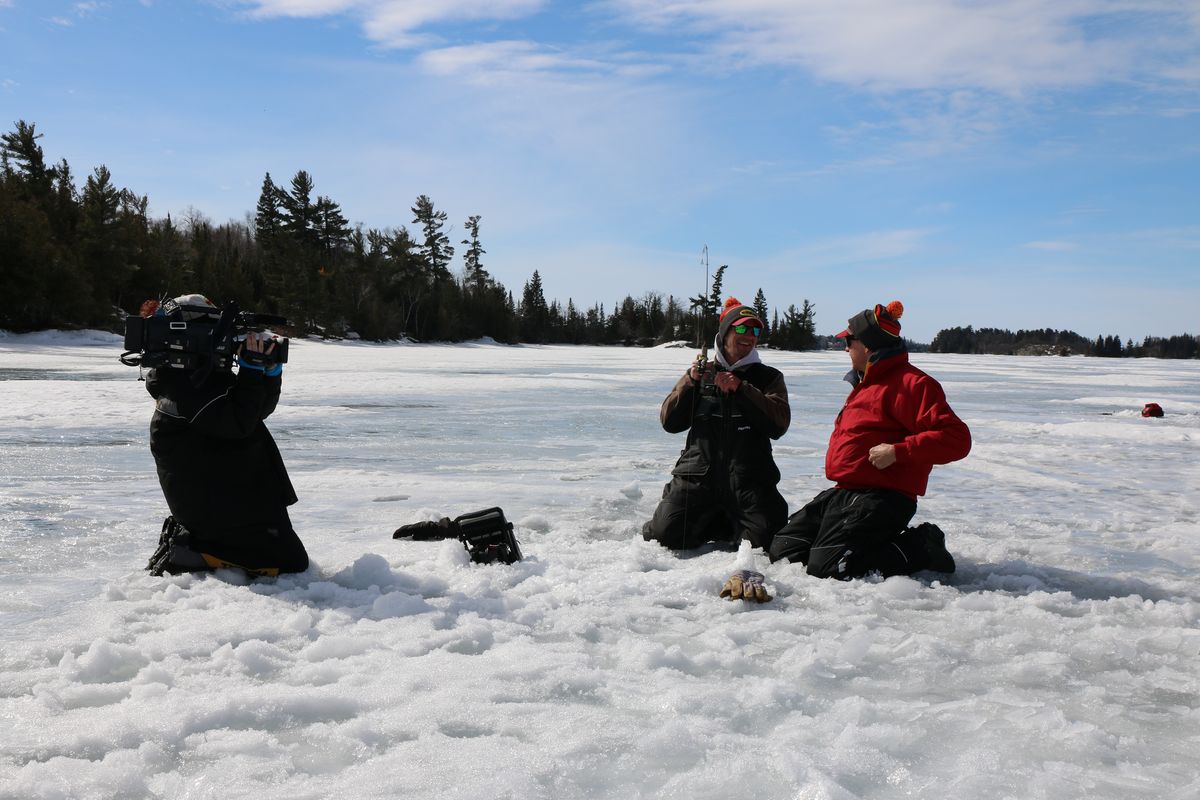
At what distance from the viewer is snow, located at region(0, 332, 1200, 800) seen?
2.21 m

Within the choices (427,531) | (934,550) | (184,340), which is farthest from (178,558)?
(934,550)

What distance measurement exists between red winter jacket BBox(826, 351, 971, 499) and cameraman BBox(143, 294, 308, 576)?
2840 millimetres

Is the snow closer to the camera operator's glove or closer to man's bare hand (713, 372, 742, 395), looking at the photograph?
the camera operator's glove

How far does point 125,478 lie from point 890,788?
6.35 meters

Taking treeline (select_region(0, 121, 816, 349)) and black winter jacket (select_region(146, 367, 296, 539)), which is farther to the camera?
treeline (select_region(0, 121, 816, 349))

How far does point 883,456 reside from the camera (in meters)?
3.86

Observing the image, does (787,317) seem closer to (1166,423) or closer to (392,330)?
(392,330)

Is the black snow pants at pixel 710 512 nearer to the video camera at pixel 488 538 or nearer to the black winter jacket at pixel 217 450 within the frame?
the video camera at pixel 488 538

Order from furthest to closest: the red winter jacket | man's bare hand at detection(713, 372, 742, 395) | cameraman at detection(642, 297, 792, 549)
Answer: cameraman at detection(642, 297, 792, 549), man's bare hand at detection(713, 372, 742, 395), the red winter jacket

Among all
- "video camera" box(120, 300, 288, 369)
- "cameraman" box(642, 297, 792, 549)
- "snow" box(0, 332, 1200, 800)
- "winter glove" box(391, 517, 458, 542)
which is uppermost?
"video camera" box(120, 300, 288, 369)

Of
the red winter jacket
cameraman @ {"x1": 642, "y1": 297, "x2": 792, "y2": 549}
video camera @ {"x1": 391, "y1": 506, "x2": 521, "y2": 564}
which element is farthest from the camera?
cameraman @ {"x1": 642, "y1": 297, "x2": 792, "y2": 549}

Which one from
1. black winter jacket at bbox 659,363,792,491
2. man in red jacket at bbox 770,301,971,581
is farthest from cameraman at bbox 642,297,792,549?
man in red jacket at bbox 770,301,971,581

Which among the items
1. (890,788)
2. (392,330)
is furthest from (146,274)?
(890,788)

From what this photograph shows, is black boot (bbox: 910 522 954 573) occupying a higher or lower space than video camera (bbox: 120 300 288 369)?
lower
